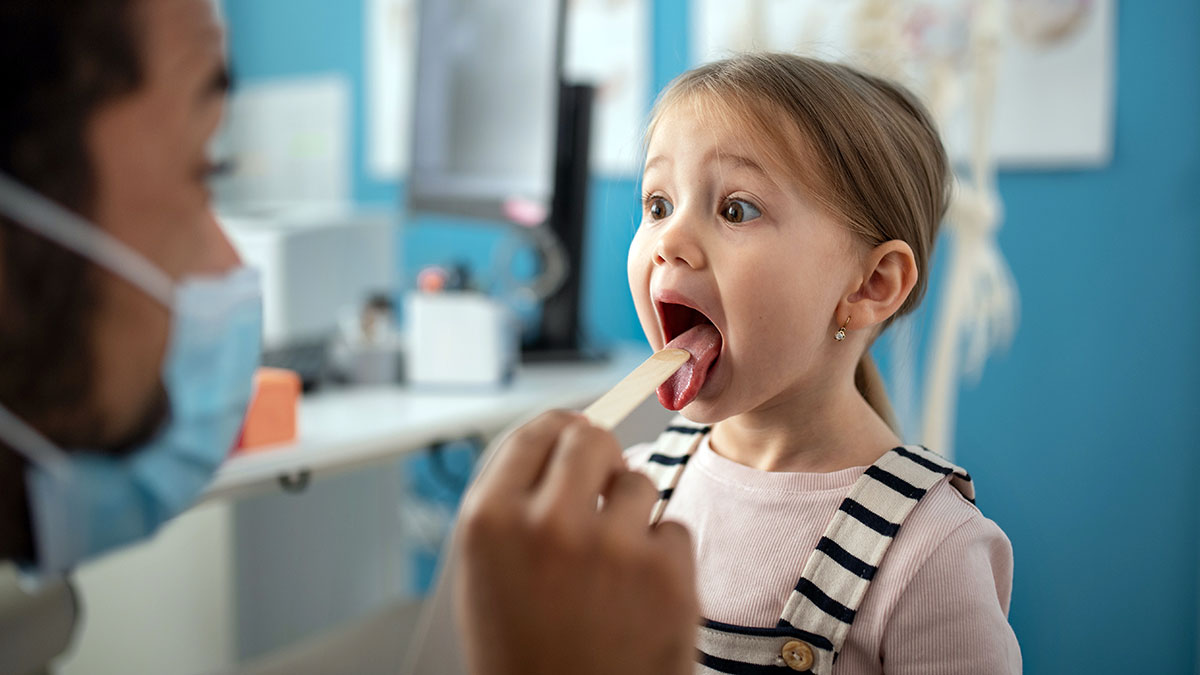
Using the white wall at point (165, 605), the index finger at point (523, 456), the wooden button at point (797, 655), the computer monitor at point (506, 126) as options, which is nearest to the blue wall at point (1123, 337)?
the computer monitor at point (506, 126)

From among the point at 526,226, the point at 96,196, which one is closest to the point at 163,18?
the point at 96,196

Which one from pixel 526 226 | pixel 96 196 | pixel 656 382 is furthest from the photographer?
pixel 526 226

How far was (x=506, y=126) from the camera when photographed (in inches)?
63.8

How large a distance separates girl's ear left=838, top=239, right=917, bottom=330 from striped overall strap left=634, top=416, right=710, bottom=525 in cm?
15

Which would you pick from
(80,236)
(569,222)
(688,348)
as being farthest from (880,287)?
(569,222)

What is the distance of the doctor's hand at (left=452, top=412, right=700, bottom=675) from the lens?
1.06 feet

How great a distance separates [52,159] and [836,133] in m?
0.43

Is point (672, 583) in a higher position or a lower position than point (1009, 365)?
higher

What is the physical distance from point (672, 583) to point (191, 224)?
0.22 metres

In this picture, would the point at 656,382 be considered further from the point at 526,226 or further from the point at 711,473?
the point at 526,226

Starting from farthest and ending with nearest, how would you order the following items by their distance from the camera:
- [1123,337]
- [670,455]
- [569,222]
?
[569,222] < [1123,337] < [670,455]

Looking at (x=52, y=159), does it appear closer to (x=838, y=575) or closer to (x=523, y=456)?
(x=523, y=456)

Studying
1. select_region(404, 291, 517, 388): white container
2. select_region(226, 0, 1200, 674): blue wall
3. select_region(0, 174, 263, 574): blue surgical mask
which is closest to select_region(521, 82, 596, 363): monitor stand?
select_region(404, 291, 517, 388): white container

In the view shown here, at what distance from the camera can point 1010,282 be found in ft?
5.52
